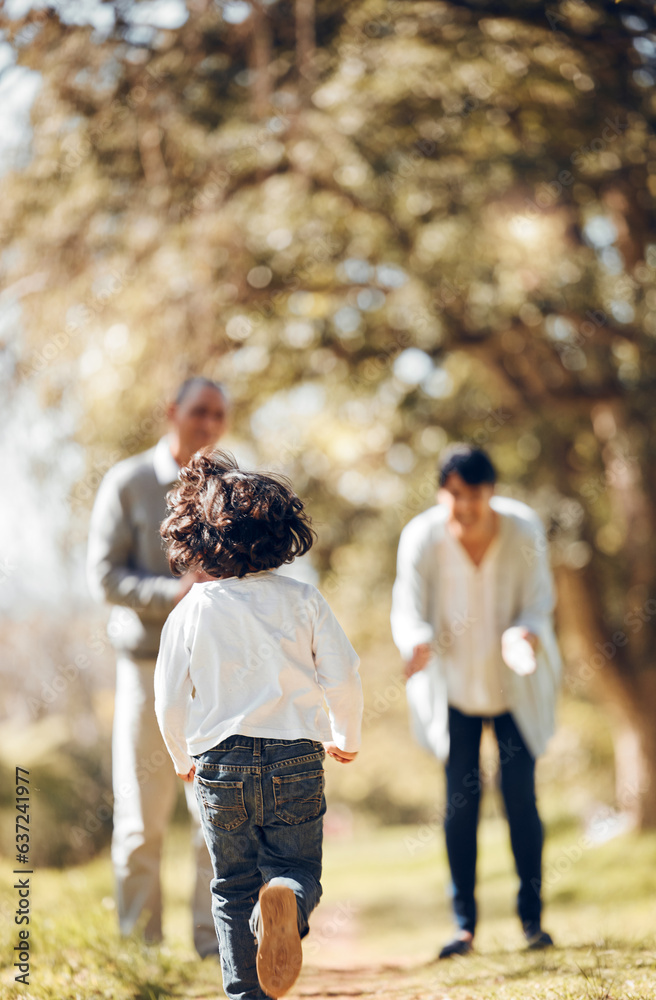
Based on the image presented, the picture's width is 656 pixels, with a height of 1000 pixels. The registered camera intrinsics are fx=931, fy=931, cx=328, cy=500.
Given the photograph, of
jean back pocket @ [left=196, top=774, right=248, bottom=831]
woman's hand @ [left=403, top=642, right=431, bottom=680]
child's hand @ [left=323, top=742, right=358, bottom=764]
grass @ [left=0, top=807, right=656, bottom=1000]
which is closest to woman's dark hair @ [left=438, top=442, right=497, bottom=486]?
woman's hand @ [left=403, top=642, right=431, bottom=680]

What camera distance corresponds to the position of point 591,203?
25.4 ft

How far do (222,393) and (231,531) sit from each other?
130 centimetres

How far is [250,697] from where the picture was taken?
7.79ft

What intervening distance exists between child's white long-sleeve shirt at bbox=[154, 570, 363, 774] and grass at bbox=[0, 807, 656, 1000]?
Result: 1.07 metres

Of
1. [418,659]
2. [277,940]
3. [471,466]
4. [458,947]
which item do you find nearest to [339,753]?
[277,940]

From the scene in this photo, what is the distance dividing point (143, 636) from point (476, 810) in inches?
56.0

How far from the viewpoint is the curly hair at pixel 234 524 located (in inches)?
95.3

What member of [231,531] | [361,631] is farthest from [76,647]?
[361,631]

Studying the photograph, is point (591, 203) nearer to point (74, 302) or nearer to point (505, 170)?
point (505, 170)

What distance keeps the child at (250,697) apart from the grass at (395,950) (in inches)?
33.3

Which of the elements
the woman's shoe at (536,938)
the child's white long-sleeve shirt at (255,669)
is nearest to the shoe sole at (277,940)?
the child's white long-sleeve shirt at (255,669)

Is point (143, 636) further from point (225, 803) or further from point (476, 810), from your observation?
point (476, 810)

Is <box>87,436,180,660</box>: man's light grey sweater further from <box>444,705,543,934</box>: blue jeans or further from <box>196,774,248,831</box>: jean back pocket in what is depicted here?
<box>444,705,543,934</box>: blue jeans

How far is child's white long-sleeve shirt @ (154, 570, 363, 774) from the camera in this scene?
238cm
